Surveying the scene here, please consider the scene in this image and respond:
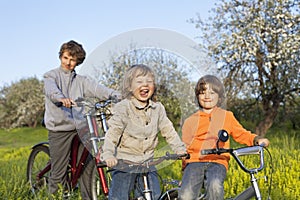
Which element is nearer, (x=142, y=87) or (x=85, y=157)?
(x=142, y=87)

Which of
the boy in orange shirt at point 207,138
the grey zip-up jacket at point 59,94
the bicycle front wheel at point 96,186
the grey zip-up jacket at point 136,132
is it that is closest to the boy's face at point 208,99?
the boy in orange shirt at point 207,138

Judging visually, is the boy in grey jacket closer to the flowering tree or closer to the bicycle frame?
the bicycle frame

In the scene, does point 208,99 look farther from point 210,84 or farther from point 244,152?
point 244,152

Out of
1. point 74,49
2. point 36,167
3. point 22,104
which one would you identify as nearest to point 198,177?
point 74,49

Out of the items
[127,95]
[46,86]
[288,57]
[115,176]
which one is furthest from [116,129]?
[288,57]

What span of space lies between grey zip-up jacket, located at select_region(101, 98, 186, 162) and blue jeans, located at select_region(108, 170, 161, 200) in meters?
0.34

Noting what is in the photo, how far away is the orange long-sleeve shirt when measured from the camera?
10.8ft

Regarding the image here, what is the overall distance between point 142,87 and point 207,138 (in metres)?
0.72

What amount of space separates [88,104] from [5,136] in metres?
33.8

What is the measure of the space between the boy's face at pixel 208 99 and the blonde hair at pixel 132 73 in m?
0.53

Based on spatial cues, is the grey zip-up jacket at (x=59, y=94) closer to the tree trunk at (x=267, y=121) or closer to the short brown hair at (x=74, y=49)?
the short brown hair at (x=74, y=49)

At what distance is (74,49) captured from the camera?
195 inches

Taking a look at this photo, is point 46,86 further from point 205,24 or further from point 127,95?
point 205,24

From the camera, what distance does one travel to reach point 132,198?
3.49 m
